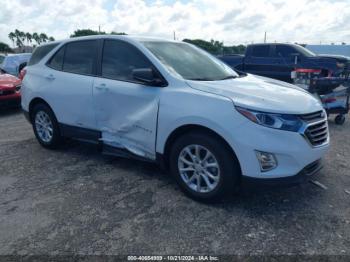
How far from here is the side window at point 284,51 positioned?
1183cm

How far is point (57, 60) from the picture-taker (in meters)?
4.87

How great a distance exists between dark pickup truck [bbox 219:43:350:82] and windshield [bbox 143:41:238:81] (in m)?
7.25

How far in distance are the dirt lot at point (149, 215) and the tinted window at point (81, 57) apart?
4.51 feet

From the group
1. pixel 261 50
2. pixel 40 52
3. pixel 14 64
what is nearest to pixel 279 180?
pixel 40 52

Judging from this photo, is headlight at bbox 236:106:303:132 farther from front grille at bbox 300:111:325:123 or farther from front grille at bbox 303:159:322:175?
front grille at bbox 303:159:322:175

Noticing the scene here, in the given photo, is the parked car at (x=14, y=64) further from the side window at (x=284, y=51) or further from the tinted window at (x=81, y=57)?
the side window at (x=284, y=51)

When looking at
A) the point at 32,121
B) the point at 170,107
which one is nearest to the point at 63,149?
the point at 32,121

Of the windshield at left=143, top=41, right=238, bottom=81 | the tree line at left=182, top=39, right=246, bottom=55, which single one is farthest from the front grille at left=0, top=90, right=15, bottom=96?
the tree line at left=182, top=39, right=246, bottom=55

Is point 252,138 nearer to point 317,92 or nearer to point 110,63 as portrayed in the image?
point 110,63

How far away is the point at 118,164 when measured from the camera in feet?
15.0

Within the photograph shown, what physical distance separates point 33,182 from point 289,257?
3.10 meters

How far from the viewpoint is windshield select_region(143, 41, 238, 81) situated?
3691mm

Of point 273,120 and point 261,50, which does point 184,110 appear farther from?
point 261,50

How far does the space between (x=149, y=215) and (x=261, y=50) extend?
34.9 ft
